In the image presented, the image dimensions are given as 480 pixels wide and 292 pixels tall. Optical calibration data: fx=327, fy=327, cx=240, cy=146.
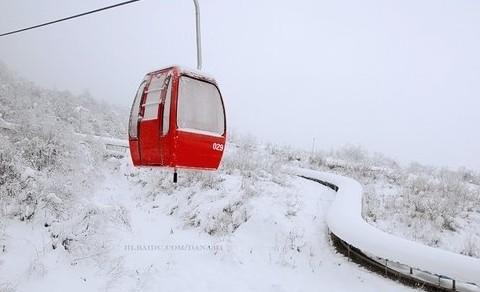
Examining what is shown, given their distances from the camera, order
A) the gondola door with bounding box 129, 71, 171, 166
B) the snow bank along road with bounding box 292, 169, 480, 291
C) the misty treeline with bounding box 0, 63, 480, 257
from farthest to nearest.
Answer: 1. the misty treeline with bounding box 0, 63, 480, 257
2. the snow bank along road with bounding box 292, 169, 480, 291
3. the gondola door with bounding box 129, 71, 171, 166

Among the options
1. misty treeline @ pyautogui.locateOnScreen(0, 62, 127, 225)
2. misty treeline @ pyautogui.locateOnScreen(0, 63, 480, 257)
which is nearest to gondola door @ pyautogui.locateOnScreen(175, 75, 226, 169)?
misty treeline @ pyautogui.locateOnScreen(0, 63, 480, 257)

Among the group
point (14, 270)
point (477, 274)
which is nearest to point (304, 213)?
point (477, 274)

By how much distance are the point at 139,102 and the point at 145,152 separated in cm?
96

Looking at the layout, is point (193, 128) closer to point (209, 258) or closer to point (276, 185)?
point (209, 258)

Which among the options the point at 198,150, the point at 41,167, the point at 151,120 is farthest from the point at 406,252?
the point at 41,167

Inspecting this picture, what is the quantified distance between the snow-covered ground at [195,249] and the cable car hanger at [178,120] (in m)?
2.45

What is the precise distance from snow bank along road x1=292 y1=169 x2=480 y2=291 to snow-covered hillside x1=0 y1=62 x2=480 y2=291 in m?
0.53

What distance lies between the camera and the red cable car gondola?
4.56 meters

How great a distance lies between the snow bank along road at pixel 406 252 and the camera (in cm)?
541

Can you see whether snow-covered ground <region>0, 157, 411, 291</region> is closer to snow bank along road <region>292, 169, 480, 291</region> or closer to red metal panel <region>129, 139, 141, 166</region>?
snow bank along road <region>292, 169, 480, 291</region>

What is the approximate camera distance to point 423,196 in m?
12.6

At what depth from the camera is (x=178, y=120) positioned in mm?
4566

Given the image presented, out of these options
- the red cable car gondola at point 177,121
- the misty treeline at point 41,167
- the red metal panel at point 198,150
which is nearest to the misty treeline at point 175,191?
the misty treeline at point 41,167

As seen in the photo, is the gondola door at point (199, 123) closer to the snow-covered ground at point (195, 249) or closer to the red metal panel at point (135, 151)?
the red metal panel at point (135, 151)
